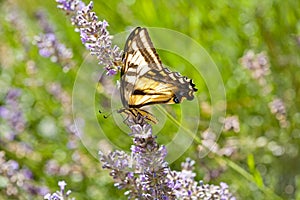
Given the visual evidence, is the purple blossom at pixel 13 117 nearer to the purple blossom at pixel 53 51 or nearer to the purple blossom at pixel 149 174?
the purple blossom at pixel 53 51

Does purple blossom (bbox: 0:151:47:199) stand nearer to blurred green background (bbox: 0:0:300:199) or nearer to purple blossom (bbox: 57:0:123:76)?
blurred green background (bbox: 0:0:300:199)

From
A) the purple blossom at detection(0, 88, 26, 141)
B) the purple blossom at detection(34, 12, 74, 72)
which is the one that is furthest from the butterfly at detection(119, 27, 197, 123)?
the purple blossom at detection(0, 88, 26, 141)

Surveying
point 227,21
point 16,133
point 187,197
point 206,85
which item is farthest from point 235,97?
point 187,197

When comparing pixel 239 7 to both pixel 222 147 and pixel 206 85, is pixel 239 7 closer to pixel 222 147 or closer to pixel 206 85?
pixel 206 85

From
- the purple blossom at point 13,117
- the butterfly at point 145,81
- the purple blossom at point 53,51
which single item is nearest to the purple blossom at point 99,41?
the butterfly at point 145,81

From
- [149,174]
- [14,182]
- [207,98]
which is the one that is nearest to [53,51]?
[14,182]

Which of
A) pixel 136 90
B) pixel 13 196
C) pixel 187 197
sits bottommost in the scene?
pixel 187 197
